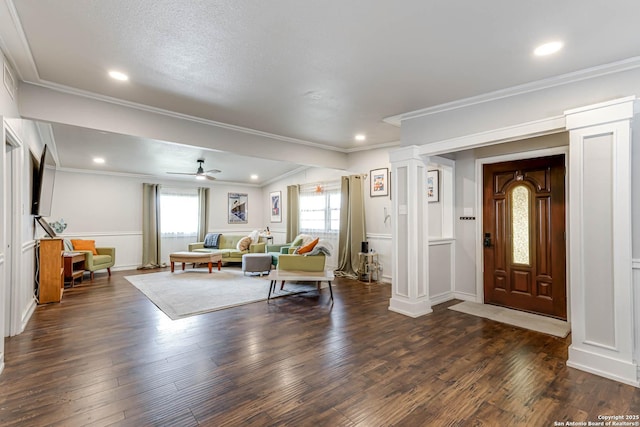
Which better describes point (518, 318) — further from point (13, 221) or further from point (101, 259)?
point (101, 259)

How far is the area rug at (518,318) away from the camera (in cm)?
342

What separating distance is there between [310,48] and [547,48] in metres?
1.87

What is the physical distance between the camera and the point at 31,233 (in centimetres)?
428

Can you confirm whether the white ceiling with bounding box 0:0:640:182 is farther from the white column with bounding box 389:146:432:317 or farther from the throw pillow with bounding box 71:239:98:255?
the throw pillow with bounding box 71:239:98:255

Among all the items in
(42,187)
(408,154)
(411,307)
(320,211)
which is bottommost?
(411,307)

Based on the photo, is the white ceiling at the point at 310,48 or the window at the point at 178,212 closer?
the white ceiling at the point at 310,48

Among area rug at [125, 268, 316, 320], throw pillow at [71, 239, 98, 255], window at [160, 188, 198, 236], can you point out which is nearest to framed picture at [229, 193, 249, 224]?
window at [160, 188, 198, 236]

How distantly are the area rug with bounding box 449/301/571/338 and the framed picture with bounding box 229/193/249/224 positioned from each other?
23.1 ft

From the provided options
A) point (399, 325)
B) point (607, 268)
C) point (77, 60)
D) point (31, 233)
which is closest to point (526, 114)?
point (607, 268)

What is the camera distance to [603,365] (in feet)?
8.13

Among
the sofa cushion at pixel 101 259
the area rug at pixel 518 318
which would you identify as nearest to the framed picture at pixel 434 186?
the area rug at pixel 518 318

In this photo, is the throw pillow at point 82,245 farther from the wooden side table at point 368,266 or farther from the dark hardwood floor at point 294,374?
the wooden side table at point 368,266

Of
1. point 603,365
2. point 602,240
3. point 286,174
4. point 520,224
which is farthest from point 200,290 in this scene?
point 602,240

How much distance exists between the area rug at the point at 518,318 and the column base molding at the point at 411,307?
469 millimetres
